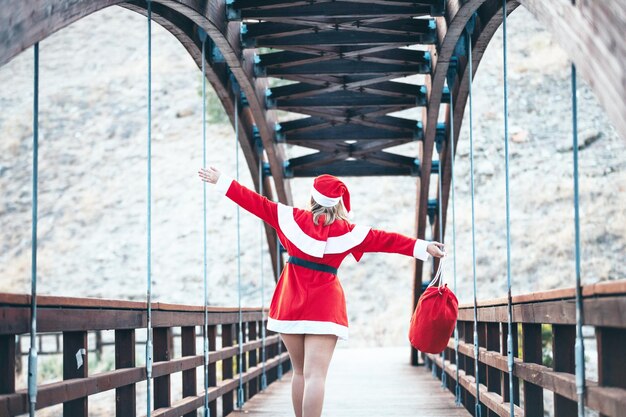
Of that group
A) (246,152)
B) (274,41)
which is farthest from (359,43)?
(246,152)

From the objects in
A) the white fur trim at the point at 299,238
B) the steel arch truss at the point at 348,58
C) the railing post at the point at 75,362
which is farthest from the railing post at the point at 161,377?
the steel arch truss at the point at 348,58

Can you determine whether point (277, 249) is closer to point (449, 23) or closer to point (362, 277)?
point (449, 23)

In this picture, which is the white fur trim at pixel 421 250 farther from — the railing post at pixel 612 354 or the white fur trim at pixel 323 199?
the railing post at pixel 612 354

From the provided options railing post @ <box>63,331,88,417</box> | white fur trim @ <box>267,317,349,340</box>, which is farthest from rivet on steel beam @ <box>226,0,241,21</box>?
railing post @ <box>63,331,88,417</box>

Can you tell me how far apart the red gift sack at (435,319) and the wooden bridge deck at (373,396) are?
212cm

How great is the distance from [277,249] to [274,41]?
160 inches

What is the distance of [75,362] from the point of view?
3.61 m

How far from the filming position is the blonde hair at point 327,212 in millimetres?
4504

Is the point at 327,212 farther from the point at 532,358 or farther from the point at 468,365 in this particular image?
the point at 468,365

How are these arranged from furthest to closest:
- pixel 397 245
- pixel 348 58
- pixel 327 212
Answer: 1. pixel 348 58
2. pixel 397 245
3. pixel 327 212

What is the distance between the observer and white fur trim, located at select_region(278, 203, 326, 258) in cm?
442

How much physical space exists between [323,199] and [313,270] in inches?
13.4

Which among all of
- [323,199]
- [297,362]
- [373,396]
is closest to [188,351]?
[297,362]

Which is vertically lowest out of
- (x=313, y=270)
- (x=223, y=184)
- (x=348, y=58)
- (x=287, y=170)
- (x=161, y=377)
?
(x=161, y=377)
